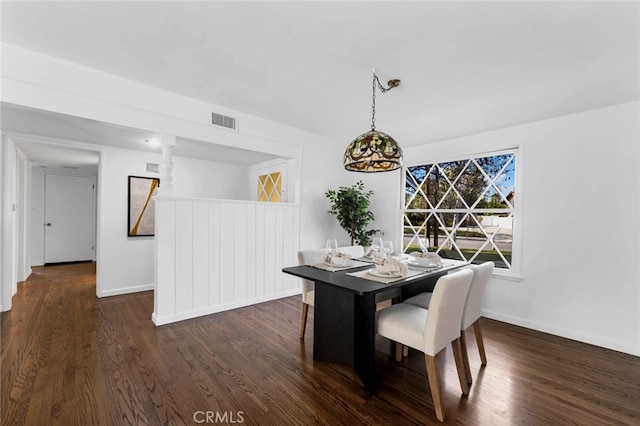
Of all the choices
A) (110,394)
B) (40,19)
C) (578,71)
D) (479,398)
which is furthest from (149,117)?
(578,71)

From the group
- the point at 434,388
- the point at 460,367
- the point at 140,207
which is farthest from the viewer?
the point at 140,207

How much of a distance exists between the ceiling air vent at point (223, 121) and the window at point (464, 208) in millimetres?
2617

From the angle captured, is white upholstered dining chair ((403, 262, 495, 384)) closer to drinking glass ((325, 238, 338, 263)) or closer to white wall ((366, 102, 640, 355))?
drinking glass ((325, 238, 338, 263))

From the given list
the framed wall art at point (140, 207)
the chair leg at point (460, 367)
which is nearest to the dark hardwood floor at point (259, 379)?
the chair leg at point (460, 367)

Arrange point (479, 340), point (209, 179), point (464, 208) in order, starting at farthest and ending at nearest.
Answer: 1. point (209, 179)
2. point (464, 208)
3. point (479, 340)

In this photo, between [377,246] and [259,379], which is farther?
[377,246]

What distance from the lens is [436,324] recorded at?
1754 mm

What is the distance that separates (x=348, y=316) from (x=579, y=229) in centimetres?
259

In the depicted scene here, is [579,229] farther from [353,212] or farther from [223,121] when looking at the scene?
[223,121]

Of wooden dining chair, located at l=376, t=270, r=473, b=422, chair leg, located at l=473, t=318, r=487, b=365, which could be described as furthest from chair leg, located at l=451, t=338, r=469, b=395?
chair leg, located at l=473, t=318, r=487, b=365

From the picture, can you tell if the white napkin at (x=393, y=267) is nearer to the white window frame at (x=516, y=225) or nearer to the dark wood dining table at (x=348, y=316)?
the dark wood dining table at (x=348, y=316)

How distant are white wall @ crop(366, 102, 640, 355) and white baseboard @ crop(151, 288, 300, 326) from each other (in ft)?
8.93

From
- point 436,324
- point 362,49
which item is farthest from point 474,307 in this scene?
point 362,49

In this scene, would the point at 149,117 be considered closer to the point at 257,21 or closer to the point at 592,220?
the point at 257,21
